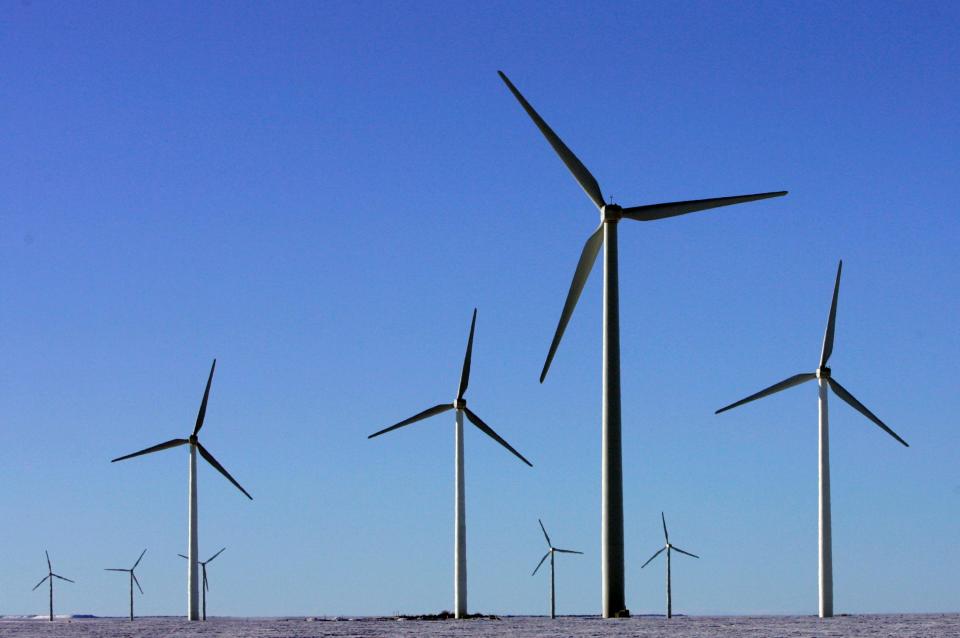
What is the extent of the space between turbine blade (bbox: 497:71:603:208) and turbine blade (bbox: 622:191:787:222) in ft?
5.57

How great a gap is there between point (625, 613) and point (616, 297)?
1184 cm

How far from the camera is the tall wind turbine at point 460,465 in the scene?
92.9 m

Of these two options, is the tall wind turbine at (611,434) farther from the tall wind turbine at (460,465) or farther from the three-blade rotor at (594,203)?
the tall wind turbine at (460,465)

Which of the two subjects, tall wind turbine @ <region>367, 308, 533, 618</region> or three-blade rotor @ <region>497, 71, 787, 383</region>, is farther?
tall wind turbine @ <region>367, 308, 533, 618</region>

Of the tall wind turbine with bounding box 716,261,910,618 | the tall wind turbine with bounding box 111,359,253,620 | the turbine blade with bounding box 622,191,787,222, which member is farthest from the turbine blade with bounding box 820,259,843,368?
the tall wind turbine with bounding box 111,359,253,620

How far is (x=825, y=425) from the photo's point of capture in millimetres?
77500

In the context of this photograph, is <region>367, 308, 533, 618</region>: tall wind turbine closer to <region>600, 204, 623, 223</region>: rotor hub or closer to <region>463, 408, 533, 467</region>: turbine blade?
<region>463, 408, 533, 467</region>: turbine blade

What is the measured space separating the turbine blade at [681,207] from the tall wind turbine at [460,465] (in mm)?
33405

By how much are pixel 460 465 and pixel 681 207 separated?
118ft

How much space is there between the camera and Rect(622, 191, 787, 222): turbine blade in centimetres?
6131

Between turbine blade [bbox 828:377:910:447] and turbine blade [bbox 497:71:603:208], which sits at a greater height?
turbine blade [bbox 497:71:603:208]

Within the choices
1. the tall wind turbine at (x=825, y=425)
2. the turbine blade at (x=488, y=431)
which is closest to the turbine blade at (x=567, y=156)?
the tall wind turbine at (x=825, y=425)

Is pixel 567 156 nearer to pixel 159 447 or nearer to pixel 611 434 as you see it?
pixel 611 434

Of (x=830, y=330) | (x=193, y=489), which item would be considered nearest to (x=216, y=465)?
(x=193, y=489)
